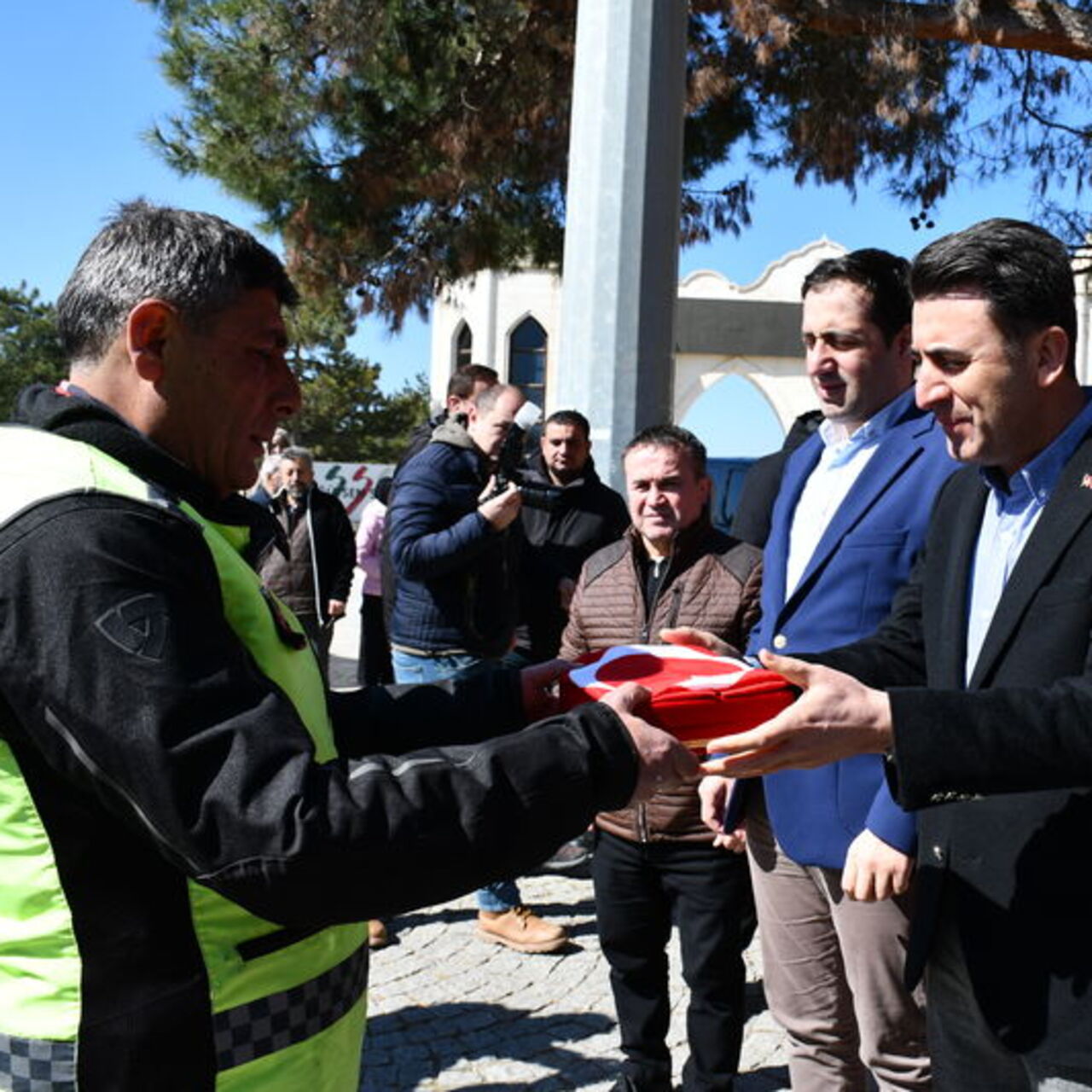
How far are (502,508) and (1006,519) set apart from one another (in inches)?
109

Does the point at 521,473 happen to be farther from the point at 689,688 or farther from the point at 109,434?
the point at 109,434

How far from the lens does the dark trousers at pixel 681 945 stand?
343 cm

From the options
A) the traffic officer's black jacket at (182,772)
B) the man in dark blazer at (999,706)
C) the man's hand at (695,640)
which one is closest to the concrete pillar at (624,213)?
the man's hand at (695,640)

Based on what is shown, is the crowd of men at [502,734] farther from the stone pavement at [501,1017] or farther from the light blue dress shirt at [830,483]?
the stone pavement at [501,1017]

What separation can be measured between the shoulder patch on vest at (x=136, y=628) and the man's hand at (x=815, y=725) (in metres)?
0.91

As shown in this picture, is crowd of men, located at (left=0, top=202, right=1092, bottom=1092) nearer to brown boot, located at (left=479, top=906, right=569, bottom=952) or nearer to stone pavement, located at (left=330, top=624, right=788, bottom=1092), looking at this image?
stone pavement, located at (left=330, top=624, right=788, bottom=1092)

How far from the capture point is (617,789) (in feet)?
4.75

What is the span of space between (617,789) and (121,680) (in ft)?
1.89

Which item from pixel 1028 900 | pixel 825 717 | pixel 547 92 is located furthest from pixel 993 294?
pixel 547 92

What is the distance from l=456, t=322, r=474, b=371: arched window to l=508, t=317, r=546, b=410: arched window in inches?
77.3

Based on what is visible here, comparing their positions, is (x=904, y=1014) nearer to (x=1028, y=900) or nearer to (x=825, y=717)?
(x=1028, y=900)

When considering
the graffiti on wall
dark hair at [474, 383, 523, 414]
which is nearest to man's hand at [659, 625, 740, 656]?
dark hair at [474, 383, 523, 414]

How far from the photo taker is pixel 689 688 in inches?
73.0

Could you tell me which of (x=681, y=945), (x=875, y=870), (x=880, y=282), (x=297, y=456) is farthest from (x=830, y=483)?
(x=297, y=456)
